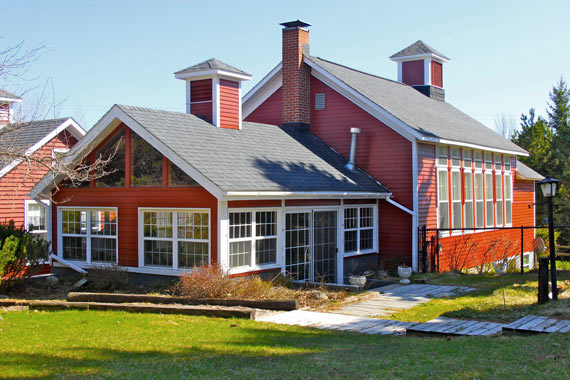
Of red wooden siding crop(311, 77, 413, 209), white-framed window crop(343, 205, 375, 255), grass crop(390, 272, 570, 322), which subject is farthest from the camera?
red wooden siding crop(311, 77, 413, 209)

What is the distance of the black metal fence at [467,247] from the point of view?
60.8ft

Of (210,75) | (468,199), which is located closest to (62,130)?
(210,75)

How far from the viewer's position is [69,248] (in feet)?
53.9

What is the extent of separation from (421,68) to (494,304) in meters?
16.7

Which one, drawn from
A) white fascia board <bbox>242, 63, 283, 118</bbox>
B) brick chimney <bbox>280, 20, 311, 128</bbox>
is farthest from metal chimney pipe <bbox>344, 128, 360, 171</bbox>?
white fascia board <bbox>242, 63, 283, 118</bbox>

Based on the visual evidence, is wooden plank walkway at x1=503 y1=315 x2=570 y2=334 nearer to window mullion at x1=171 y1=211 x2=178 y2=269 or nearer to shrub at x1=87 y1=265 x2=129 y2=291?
window mullion at x1=171 y1=211 x2=178 y2=269

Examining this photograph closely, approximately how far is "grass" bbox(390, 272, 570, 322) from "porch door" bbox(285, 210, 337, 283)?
9.47ft

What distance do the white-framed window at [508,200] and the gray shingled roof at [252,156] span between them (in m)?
8.28

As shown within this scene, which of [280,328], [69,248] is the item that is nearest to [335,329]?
[280,328]

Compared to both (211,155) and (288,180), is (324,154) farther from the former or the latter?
(211,155)

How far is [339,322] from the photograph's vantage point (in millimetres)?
10961

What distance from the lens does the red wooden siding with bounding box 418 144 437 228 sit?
18.8m

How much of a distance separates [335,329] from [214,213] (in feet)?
15.0

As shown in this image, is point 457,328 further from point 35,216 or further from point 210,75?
point 35,216
